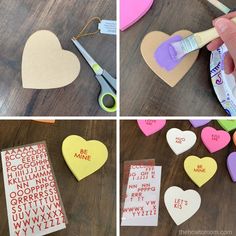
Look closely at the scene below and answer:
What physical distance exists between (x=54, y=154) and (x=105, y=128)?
119mm

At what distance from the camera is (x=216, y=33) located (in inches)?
27.5

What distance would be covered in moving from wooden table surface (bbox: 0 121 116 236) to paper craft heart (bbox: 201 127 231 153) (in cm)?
20

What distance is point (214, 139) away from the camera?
2.47ft

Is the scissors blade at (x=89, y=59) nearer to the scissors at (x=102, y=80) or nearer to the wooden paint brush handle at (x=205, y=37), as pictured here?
the scissors at (x=102, y=80)

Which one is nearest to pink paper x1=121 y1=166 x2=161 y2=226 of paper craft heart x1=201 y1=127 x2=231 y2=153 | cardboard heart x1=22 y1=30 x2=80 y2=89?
paper craft heart x1=201 y1=127 x2=231 y2=153

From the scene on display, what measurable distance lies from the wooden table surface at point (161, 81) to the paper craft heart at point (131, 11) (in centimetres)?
1

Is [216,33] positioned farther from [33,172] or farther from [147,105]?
[33,172]

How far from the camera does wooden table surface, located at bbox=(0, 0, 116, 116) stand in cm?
71

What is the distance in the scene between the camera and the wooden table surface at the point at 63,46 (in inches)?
28.1

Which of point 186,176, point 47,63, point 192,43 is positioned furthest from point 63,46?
point 186,176

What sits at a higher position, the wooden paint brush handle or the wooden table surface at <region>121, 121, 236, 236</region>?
the wooden paint brush handle

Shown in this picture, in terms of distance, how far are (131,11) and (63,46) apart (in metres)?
0.16

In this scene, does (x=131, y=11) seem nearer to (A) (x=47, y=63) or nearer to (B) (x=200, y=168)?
(A) (x=47, y=63)

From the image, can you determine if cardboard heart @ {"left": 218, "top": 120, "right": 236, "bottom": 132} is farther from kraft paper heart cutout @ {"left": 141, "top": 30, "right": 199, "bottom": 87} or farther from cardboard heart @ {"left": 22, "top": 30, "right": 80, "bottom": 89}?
cardboard heart @ {"left": 22, "top": 30, "right": 80, "bottom": 89}
